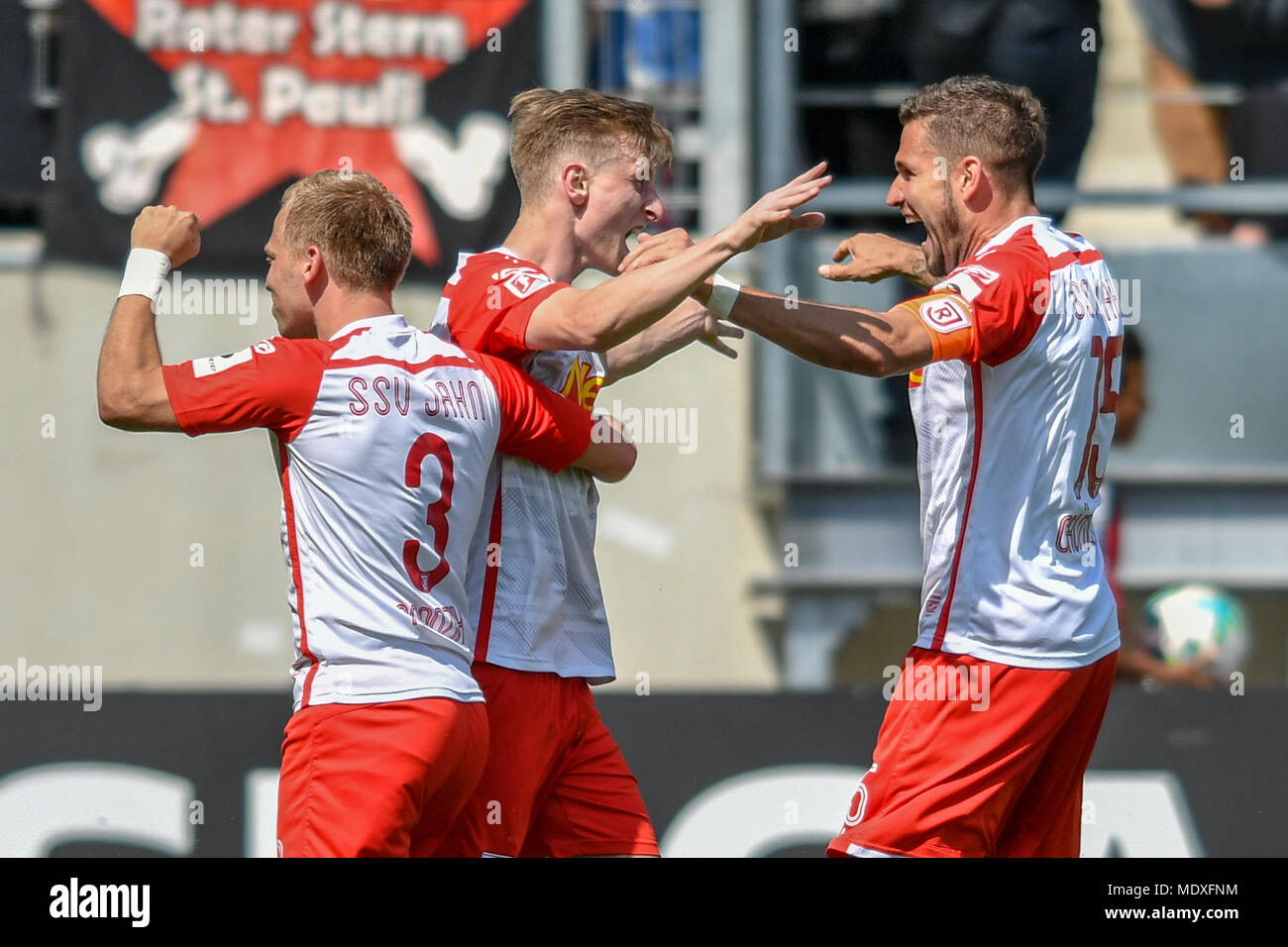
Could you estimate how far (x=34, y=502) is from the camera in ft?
24.7

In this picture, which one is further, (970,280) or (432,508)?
(970,280)

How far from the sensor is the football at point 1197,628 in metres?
6.43

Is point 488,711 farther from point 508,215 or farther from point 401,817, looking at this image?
point 508,215

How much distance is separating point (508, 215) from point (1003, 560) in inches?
173

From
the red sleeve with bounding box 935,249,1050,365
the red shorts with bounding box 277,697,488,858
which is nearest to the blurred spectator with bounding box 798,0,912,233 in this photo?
the red sleeve with bounding box 935,249,1050,365

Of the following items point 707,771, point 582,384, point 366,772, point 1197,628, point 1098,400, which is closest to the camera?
point 366,772

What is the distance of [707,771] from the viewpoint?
5.36 m

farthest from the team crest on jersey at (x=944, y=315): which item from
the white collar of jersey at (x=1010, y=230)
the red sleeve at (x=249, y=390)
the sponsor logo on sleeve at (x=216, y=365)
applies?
the sponsor logo on sleeve at (x=216, y=365)

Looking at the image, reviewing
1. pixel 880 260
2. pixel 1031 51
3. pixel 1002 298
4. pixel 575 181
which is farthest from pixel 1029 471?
pixel 1031 51

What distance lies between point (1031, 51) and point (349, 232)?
4821mm

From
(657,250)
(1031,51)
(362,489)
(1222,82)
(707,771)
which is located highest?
(1031,51)

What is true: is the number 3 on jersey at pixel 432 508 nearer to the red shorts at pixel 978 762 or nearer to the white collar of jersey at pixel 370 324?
the white collar of jersey at pixel 370 324

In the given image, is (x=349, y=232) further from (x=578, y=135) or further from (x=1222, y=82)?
(x=1222, y=82)
